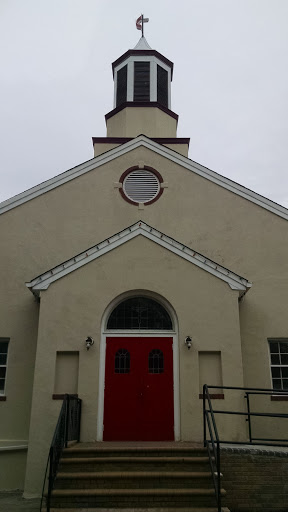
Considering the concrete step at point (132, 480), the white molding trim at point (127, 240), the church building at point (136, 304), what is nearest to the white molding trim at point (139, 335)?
the church building at point (136, 304)

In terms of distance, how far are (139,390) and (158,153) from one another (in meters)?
7.57

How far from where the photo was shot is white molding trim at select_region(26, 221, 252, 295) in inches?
452

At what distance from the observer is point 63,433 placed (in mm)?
9359

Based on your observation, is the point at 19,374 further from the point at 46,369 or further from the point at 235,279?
the point at 235,279

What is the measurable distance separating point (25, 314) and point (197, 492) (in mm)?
6823

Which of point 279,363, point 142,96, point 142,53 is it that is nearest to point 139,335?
point 279,363

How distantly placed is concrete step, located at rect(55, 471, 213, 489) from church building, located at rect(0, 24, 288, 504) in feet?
6.21

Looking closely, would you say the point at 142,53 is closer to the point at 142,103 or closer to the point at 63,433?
the point at 142,103

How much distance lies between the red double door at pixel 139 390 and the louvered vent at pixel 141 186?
481cm

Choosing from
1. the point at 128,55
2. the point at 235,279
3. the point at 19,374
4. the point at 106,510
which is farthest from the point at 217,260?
the point at 128,55

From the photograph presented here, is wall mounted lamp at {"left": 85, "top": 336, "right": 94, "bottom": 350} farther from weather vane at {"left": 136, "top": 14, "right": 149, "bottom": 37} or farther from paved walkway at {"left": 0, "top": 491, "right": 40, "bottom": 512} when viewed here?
weather vane at {"left": 136, "top": 14, "right": 149, "bottom": 37}

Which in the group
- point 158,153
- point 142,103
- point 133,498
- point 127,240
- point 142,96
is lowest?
point 133,498

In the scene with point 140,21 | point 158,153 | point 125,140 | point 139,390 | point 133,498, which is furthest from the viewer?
point 140,21

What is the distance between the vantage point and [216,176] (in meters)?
14.5
